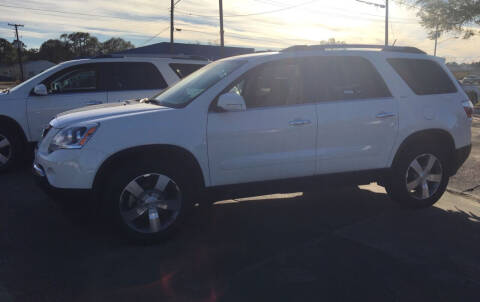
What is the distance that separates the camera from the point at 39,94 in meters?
6.89

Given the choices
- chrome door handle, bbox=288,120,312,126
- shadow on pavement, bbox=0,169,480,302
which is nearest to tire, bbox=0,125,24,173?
shadow on pavement, bbox=0,169,480,302

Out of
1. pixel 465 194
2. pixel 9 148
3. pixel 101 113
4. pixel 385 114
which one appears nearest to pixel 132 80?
pixel 9 148

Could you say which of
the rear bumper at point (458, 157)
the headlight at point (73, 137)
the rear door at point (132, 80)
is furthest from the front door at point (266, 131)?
the rear door at point (132, 80)

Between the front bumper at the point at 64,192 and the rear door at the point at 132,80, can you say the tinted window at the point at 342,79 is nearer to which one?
the front bumper at the point at 64,192

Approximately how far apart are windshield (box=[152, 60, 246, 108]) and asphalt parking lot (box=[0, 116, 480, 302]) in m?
1.34

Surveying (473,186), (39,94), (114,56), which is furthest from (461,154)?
(39,94)

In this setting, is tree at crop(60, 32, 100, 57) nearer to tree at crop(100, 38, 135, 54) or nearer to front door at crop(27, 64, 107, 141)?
tree at crop(100, 38, 135, 54)

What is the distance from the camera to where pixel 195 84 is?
460 cm

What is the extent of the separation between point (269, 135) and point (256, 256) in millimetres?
1185

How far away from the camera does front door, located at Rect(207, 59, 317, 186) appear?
4102 millimetres

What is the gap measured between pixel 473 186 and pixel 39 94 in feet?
22.5

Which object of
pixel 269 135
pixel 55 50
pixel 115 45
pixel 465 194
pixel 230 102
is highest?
pixel 115 45

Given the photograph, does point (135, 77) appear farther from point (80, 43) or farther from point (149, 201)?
point (80, 43)

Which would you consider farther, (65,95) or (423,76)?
(65,95)
